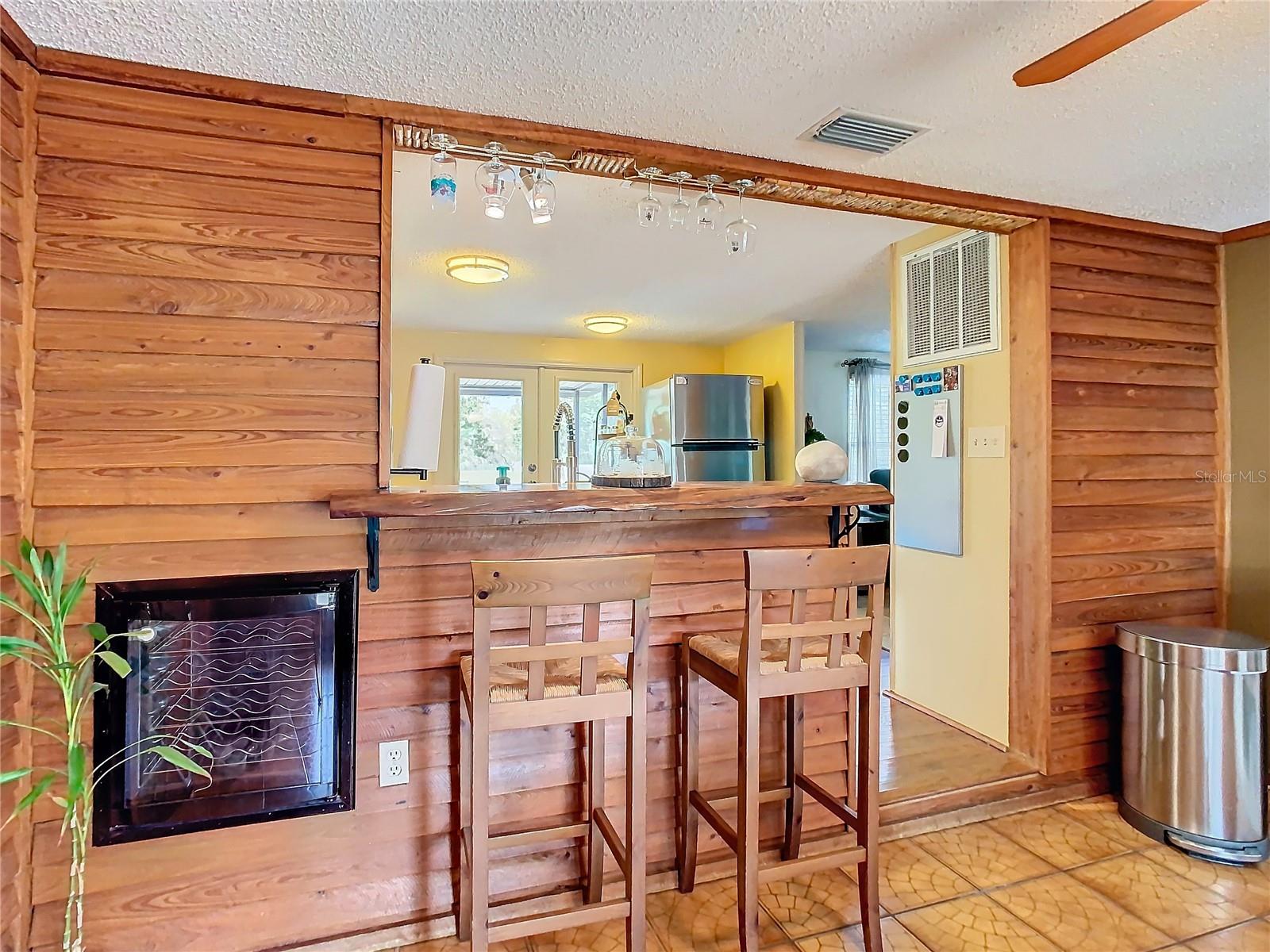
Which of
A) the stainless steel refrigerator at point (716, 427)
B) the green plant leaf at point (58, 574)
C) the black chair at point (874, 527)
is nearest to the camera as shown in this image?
the green plant leaf at point (58, 574)

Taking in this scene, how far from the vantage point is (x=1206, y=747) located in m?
2.33

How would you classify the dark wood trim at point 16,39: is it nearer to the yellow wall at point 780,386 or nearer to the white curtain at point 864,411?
the yellow wall at point 780,386

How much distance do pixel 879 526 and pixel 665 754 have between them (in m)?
4.23

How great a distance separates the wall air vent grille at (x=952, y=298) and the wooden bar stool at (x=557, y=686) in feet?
6.98

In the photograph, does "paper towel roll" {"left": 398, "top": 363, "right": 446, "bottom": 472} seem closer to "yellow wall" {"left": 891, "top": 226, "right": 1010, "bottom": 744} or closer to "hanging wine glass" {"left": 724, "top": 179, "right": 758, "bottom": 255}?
"hanging wine glass" {"left": 724, "top": 179, "right": 758, "bottom": 255}

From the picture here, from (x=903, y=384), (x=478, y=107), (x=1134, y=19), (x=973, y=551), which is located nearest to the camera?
(x=1134, y=19)

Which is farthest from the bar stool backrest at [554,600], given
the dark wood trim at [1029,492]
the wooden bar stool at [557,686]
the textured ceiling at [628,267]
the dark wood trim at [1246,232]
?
the dark wood trim at [1246,232]

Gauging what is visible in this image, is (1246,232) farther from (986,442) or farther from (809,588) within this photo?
(809,588)

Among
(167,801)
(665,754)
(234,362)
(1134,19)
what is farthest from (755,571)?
(167,801)

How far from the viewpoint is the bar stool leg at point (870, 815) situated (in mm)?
1776

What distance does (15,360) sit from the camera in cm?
157

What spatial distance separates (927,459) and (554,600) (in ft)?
7.60

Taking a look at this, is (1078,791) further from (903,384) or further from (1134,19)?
(1134,19)

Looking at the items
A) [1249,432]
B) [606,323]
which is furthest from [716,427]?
[1249,432]
